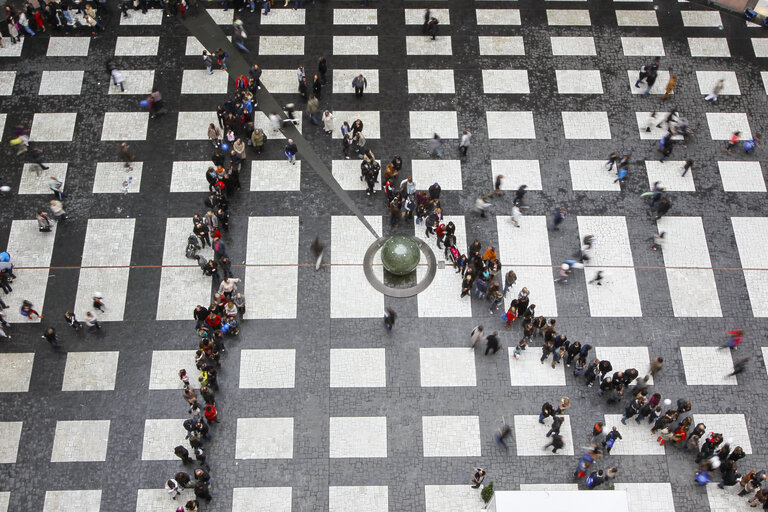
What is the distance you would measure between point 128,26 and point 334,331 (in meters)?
14.9

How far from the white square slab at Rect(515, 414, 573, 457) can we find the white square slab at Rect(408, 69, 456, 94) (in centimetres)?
1207

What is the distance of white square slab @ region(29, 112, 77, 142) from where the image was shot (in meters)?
23.3

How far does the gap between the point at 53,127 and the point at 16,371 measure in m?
8.88

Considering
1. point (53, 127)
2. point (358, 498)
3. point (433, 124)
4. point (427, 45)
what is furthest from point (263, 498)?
point (427, 45)

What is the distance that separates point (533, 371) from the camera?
19.4 meters

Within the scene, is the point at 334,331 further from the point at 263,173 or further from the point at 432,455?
the point at 263,173

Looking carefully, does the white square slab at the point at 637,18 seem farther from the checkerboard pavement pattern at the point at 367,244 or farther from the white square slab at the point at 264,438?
the white square slab at the point at 264,438

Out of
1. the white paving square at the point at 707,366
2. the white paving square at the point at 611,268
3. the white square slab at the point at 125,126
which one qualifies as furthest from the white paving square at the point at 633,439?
the white square slab at the point at 125,126

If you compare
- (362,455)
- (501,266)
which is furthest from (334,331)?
(501,266)

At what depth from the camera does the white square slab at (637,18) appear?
2623 cm

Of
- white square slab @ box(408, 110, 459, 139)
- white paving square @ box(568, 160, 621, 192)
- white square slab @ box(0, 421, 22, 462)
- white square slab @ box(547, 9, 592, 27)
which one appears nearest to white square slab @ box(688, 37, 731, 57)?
white square slab @ box(547, 9, 592, 27)

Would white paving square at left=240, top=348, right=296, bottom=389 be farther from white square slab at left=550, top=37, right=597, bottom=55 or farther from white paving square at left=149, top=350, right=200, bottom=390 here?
white square slab at left=550, top=37, right=597, bottom=55

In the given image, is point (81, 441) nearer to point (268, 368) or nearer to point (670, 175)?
point (268, 368)

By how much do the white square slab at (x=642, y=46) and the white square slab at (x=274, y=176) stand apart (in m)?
13.3
